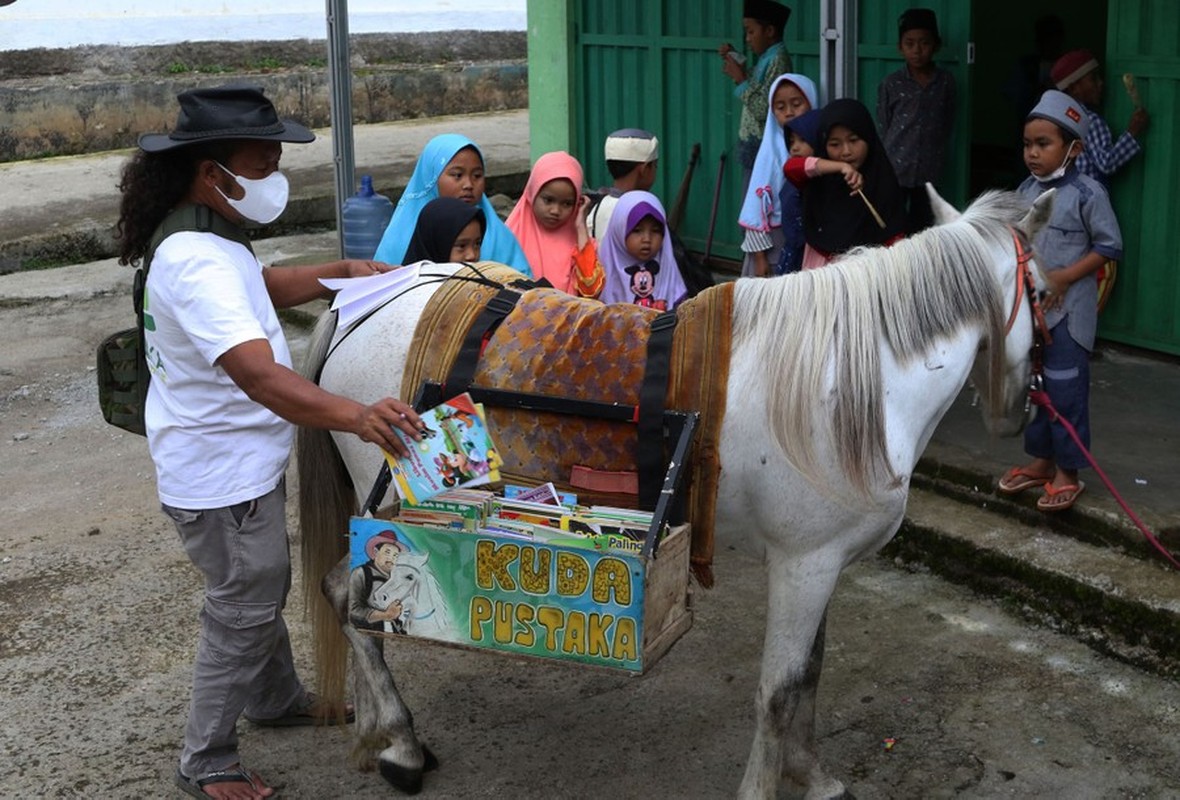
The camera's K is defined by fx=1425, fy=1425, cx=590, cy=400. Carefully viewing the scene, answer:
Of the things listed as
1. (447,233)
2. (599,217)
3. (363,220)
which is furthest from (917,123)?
(447,233)

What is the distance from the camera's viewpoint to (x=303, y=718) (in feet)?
13.2

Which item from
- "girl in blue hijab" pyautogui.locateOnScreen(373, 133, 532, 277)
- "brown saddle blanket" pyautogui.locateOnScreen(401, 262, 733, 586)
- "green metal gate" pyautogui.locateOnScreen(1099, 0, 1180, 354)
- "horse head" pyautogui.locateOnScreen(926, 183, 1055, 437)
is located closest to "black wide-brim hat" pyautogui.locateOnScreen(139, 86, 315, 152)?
"brown saddle blanket" pyautogui.locateOnScreen(401, 262, 733, 586)

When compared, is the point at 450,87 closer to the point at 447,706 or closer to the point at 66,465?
the point at 66,465

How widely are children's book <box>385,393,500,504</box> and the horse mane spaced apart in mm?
669

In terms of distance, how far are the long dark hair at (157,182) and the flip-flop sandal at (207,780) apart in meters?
1.30

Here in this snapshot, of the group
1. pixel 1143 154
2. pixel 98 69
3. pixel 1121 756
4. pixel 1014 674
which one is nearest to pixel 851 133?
pixel 1143 154

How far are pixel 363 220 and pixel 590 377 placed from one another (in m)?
4.07

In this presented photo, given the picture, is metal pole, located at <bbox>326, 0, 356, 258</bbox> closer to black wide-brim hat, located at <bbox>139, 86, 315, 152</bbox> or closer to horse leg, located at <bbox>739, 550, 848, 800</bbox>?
black wide-brim hat, located at <bbox>139, 86, 315, 152</bbox>

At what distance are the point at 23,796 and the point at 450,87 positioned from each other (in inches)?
481

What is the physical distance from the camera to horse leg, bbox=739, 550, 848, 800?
3293 millimetres

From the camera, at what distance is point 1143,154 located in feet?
20.0

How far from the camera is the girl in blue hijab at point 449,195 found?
15.3ft

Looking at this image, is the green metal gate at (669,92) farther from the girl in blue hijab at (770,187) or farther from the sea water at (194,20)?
the sea water at (194,20)

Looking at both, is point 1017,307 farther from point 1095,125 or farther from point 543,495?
point 1095,125
